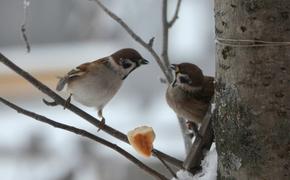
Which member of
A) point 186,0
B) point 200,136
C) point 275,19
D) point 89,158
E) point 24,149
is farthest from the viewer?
point 186,0

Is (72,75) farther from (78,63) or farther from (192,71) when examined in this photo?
(78,63)

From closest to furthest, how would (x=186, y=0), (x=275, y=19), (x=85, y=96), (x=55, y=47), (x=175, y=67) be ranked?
(x=275, y=19) → (x=175, y=67) → (x=85, y=96) → (x=186, y=0) → (x=55, y=47)

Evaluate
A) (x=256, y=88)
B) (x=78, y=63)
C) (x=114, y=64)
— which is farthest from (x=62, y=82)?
(x=78, y=63)

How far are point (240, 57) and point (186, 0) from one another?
4.49 m

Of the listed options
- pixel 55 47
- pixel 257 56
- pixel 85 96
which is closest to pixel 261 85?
pixel 257 56

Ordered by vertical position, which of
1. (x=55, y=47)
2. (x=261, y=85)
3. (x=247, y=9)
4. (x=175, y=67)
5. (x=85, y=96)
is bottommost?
(x=55, y=47)

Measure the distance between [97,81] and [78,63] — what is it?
3255 mm

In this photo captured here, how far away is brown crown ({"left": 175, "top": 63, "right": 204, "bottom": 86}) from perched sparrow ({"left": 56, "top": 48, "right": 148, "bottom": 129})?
46cm

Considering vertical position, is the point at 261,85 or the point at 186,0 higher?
the point at 261,85

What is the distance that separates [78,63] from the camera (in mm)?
5277

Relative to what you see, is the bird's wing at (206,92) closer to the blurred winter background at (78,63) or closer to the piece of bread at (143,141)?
the piece of bread at (143,141)

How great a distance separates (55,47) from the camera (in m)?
5.75

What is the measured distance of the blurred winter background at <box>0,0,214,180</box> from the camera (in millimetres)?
4445

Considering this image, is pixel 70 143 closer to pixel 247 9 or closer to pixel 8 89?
pixel 8 89
